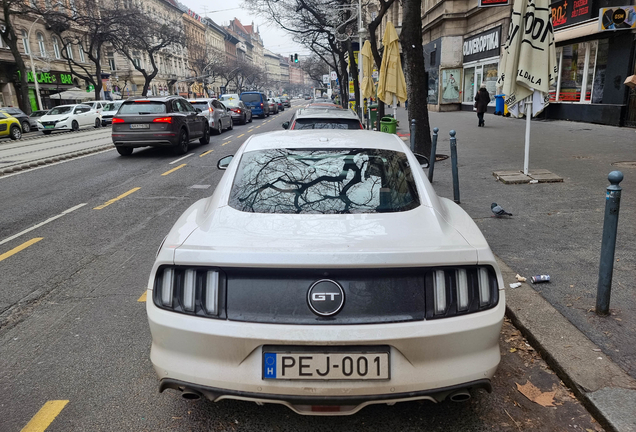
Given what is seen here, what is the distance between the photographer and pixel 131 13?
37125 mm

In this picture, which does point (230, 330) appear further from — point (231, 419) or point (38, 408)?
point (38, 408)

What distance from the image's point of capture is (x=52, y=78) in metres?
47.4

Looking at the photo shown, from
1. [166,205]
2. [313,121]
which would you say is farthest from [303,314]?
[313,121]

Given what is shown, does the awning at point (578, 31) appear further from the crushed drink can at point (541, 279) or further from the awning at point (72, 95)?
the awning at point (72, 95)

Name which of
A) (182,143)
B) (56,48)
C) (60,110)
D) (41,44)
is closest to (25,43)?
(41,44)

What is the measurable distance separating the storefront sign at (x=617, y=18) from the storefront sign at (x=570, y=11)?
60.4 inches

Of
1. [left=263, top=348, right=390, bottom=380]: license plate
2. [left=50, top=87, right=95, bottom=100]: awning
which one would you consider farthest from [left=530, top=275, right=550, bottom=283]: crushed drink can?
[left=50, top=87, right=95, bottom=100]: awning

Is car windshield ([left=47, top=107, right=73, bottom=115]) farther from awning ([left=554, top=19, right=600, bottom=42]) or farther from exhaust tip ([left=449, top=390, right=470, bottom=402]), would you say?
exhaust tip ([left=449, top=390, right=470, bottom=402])

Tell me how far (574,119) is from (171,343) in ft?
68.1

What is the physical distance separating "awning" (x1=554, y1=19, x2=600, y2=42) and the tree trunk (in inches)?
339

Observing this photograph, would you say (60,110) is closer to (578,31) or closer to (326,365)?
(578,31)

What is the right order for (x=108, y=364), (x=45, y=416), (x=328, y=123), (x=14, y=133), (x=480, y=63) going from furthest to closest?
1. (x=480, y=63)
2. (x=14, y=133)
3. (x=328, y=123)
4. (x=108, y=364)
5. (x=45, y=416)

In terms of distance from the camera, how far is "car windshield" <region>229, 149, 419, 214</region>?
283cm

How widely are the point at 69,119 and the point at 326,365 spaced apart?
32.4 m
